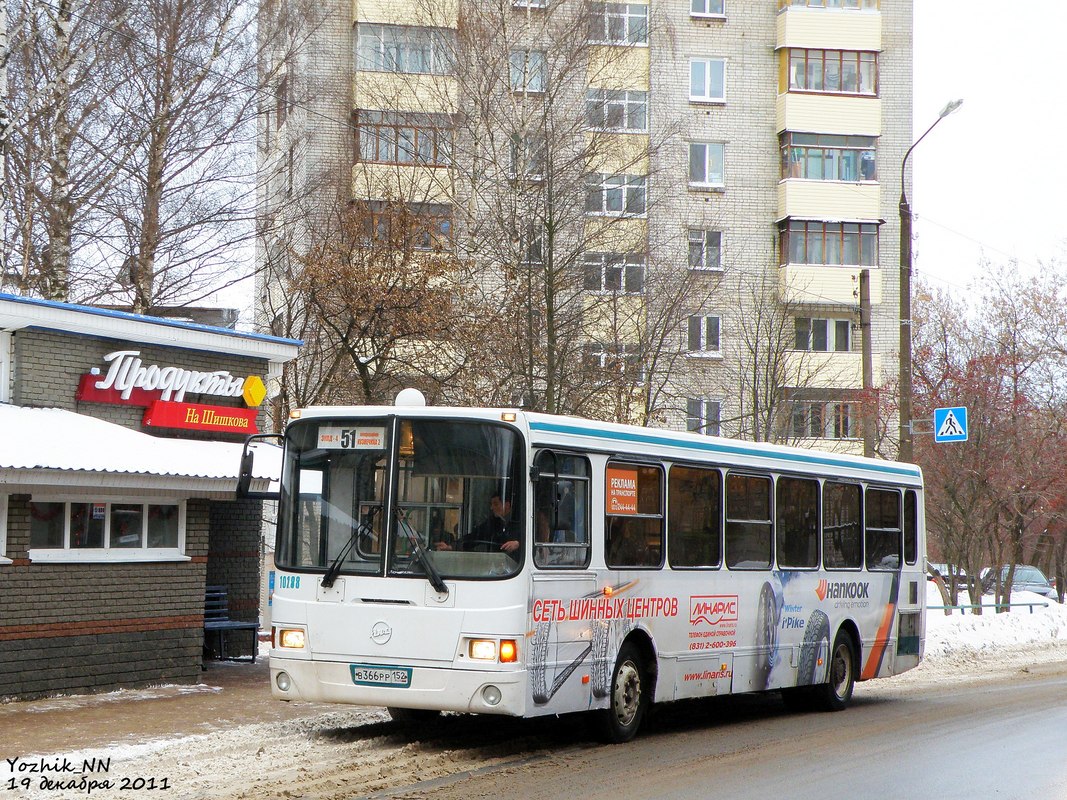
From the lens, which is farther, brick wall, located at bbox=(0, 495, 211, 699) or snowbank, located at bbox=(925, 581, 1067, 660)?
snowbank, located at bbox=(925, 581, 1067, 660)

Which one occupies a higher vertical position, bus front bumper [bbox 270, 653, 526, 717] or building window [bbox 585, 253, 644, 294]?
building window [bbox 585, 253, 644, 294]

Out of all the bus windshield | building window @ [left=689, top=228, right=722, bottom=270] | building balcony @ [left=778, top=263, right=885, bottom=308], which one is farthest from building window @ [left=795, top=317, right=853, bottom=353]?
the bus windshield

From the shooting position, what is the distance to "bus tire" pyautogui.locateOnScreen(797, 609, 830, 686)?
14.8 m

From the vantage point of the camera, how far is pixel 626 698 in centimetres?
1197

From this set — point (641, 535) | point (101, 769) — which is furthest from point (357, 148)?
point (101, 769)

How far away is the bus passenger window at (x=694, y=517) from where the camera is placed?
12.7 meters

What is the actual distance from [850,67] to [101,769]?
121 feet

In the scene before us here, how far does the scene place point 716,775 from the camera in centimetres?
1022

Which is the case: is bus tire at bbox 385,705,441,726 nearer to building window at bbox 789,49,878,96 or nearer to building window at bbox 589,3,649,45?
building window at bbox 589,3,649,45

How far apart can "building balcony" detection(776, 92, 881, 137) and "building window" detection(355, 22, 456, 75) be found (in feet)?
42.1

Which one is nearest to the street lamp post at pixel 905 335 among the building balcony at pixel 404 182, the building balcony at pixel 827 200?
the building balcony at pixel 404 182

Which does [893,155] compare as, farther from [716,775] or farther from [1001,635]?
[716,775]

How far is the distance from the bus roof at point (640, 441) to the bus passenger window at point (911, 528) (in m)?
0.64

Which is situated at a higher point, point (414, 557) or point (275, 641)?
point (414, 557)
